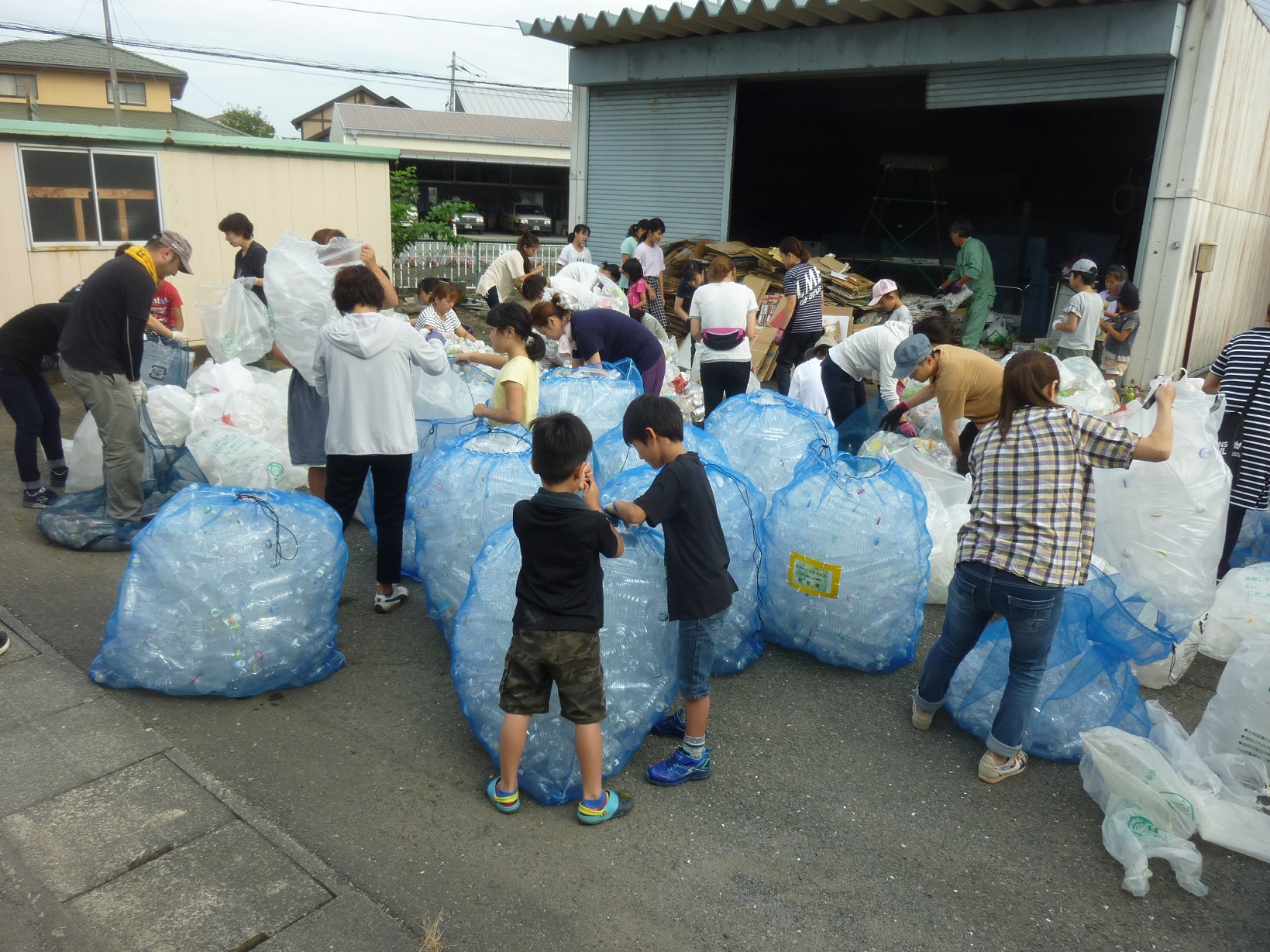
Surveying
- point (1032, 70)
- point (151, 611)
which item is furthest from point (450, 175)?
point (151, 611)

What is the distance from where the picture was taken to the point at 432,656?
4.01 m

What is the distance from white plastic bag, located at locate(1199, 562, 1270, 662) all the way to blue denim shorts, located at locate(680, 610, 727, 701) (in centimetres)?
267

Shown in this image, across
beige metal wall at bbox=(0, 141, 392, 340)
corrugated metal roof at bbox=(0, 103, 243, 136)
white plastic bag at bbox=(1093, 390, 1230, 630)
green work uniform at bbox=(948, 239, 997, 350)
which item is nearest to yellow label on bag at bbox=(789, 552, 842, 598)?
white plastic bag at bbox=(1093, 390, 1230, 630)

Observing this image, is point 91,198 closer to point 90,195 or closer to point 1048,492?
point 90,195

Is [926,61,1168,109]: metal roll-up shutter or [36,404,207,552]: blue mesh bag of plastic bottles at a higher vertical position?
[926,61,1168,109]: metal roll-up shutter

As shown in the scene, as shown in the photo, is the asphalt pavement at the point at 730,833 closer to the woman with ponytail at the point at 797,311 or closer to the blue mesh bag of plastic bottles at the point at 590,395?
the blue mesh bag of plastic bottles at the point at 590,395

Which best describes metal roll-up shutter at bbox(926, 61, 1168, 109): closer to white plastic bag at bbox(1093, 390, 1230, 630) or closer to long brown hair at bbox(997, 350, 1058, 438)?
white plastic bag at bbox(1093, 390, 1230, 630)

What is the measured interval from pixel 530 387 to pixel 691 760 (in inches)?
78.0

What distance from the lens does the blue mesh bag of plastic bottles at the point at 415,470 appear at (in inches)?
183

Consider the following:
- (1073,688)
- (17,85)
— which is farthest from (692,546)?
(17,85)

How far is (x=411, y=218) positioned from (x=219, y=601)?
15575 mm

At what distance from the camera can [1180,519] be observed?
427 cm

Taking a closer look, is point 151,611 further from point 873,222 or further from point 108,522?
point 873,222

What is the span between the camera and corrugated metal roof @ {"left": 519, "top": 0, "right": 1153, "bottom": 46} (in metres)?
8.77
